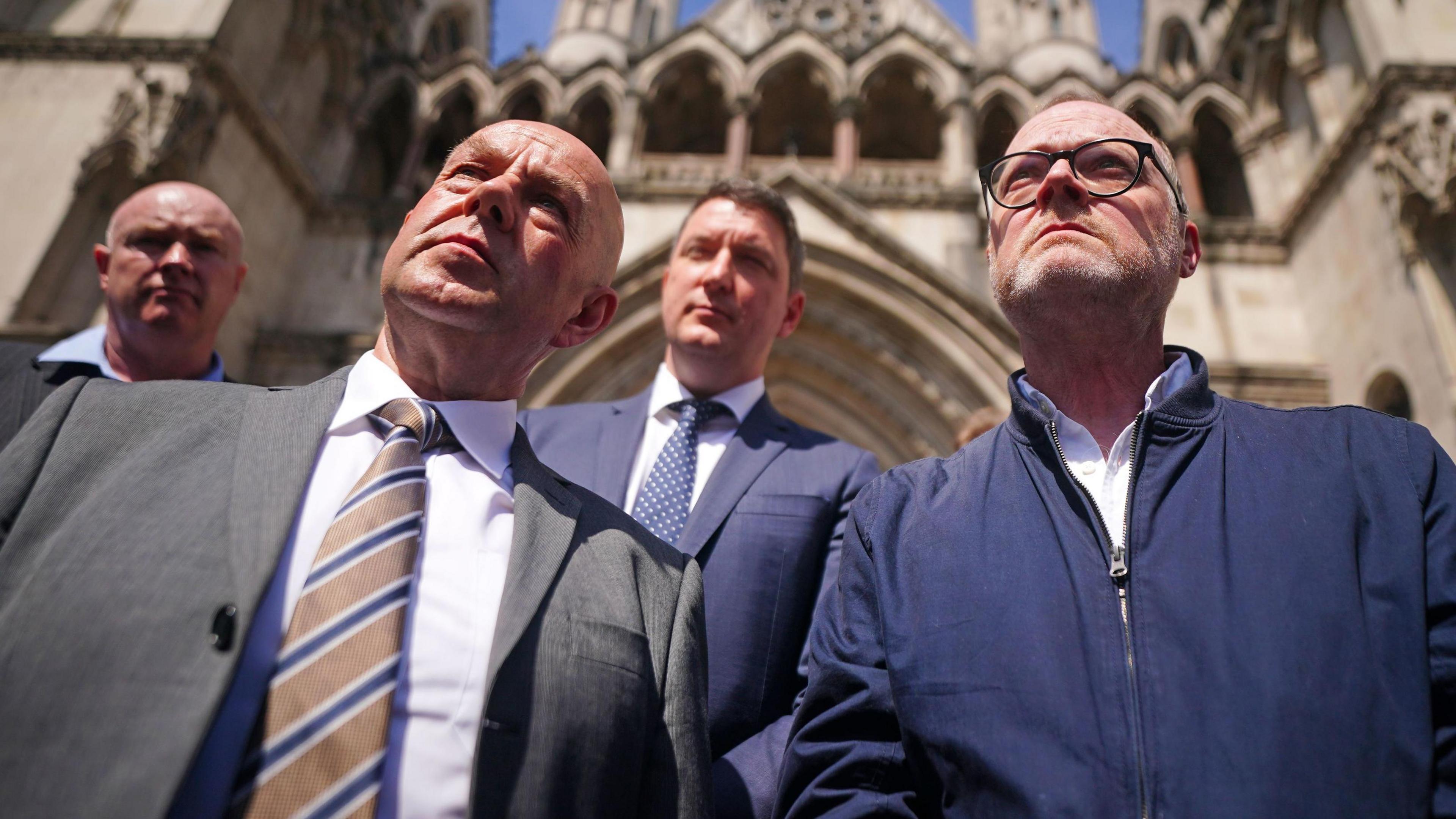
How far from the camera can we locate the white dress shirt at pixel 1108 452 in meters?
1.63

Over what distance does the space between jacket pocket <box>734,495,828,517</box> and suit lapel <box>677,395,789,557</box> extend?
Result: 36 mm

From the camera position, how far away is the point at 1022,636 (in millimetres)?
1378

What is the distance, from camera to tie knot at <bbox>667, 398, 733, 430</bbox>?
9.17 ft

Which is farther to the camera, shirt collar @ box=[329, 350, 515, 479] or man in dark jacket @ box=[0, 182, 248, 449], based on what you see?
man in dark jacket @ box=[0, 182, 248, 449]

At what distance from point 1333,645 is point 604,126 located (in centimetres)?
1177

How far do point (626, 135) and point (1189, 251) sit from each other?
9176 millimetres

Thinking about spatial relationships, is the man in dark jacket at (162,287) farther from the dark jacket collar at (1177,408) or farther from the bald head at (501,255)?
the dark jacket collar at (1177,408)

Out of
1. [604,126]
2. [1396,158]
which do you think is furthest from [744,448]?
[604,126]

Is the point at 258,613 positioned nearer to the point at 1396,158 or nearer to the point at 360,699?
the point at 360,699

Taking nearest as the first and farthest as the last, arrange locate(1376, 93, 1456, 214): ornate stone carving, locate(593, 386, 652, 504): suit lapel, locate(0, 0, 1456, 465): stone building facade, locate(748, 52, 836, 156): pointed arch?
locate(593, 386, 652, 504): suit lapel → locate(1376, 93, 1456, 214): ornate stone carving → locate(0, 0, 1456, 465): stone building facade → locate(748, 52, 836, 156): pointed arch

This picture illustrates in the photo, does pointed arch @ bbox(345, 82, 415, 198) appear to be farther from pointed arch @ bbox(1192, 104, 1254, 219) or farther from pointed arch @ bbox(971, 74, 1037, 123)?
pointed arch @ bbox(1192, 104, 1254, 219)

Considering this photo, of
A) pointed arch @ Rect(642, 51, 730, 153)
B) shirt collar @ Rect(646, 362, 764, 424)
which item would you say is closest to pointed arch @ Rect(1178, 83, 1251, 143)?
pointed arch @ Rect(642, 51, 730, 153)

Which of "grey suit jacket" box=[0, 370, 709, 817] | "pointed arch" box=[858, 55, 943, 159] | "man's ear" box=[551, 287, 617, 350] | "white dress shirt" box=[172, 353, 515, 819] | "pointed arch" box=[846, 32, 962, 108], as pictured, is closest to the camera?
"grey suit jacket" box=[0, 370, 709, 817]

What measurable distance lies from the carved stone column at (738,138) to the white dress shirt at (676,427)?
23.8 feet
